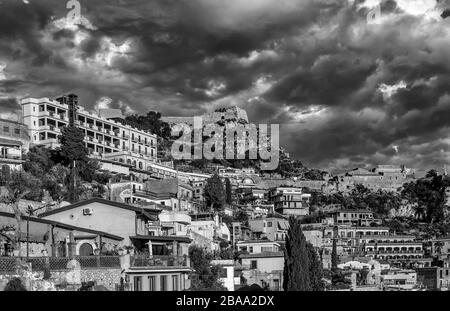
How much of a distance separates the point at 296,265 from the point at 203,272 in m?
9.02

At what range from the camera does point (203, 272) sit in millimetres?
45500

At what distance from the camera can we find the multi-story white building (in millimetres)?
96438

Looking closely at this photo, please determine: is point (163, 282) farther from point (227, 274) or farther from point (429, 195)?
point (429, 195)

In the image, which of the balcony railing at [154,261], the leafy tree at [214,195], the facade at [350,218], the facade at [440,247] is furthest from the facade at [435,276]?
the balcony railing at [154,261]

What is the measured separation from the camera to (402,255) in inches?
4318

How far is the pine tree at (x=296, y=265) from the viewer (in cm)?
5131

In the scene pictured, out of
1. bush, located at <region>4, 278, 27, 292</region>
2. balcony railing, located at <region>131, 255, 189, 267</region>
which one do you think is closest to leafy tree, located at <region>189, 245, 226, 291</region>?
balcony railing, located at <region>131, 255, 189, 267</region>

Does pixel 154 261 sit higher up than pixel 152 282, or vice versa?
pixel 154 261

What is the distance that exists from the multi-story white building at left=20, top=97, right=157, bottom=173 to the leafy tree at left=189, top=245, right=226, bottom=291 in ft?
158

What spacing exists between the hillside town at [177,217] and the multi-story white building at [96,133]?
183mm

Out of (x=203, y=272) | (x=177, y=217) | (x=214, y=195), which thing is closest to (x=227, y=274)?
(x=203, y=272)

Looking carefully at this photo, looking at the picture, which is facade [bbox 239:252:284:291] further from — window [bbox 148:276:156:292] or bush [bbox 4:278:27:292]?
bush [bbox 4:278:27:292]

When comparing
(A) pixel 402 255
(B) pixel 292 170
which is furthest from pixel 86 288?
(B) pixel 292 170
